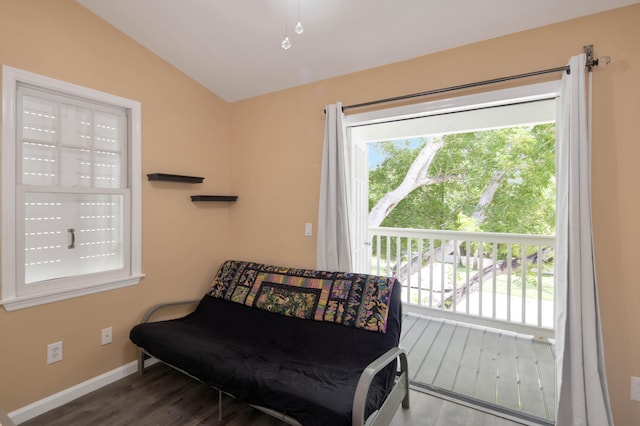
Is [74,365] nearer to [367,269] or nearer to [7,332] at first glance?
[7,332]

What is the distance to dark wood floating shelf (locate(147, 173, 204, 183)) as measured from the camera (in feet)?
8.52

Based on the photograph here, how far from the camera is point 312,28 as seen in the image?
2186 mm

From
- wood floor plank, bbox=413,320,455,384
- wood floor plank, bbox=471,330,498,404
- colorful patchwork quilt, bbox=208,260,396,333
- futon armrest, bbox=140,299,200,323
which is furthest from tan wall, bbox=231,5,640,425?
wood floor plank, bbox=413,320,455,384

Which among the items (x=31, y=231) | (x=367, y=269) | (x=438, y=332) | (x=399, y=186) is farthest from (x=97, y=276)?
(x=399, y=186)

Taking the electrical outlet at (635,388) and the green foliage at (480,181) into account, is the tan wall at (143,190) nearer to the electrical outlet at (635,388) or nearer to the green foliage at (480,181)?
the electrical outlet at (635,388)

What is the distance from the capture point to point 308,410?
154 cm

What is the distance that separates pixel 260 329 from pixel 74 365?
4.36ft

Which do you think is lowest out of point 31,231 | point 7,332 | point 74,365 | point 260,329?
point 74,365

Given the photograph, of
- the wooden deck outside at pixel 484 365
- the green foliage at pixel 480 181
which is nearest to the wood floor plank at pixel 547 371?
the wooden deck outside at pixel 484 365

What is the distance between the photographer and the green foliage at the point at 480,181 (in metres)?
5.15

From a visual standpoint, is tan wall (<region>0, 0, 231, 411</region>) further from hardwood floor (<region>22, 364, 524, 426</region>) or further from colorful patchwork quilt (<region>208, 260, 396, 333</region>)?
colorful patchwork quilt (<region>208, 260, 396, 333</region>)

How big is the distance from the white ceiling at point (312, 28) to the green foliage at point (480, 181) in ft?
13.0

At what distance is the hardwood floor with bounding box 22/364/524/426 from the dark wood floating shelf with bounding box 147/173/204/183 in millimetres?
1659

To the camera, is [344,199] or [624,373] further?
[344,199]
